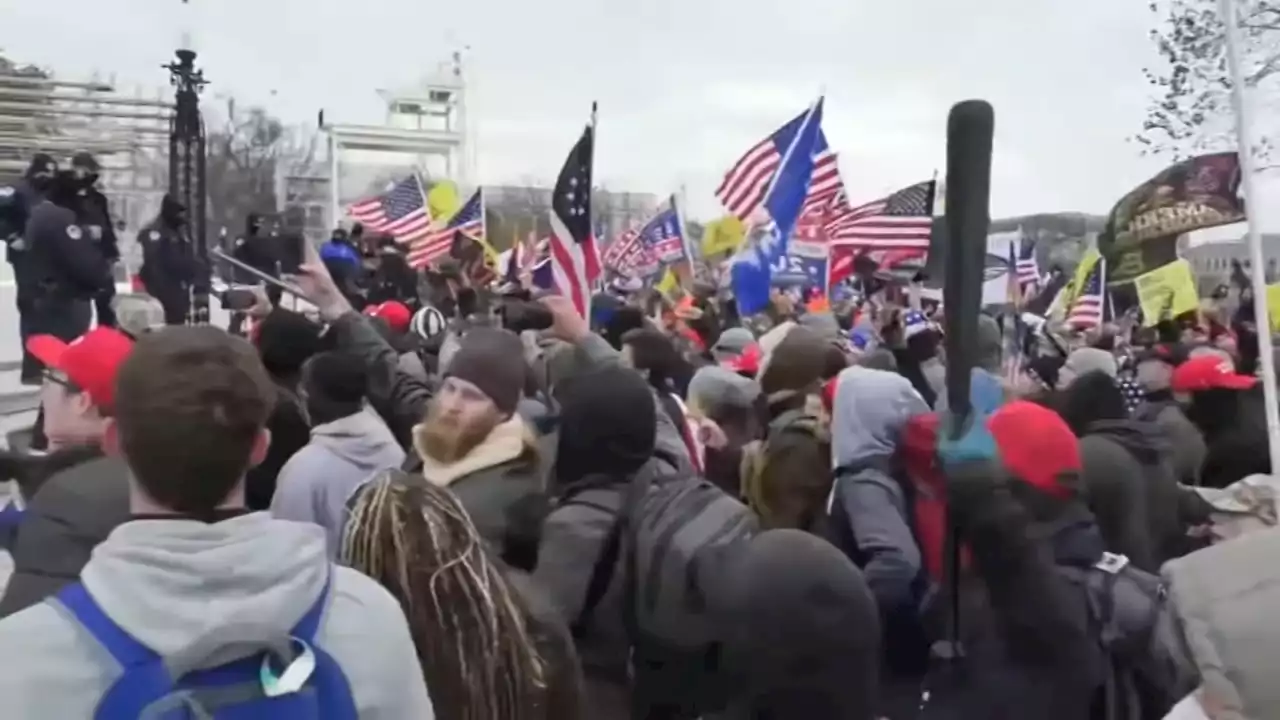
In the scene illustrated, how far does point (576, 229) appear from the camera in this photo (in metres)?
7.79

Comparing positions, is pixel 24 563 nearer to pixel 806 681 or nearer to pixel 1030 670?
pixel 806 681

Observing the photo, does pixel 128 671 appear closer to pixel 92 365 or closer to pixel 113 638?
pixel 113 638

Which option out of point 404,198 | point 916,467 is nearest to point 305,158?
point 404,198

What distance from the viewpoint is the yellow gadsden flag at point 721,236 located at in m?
21.0

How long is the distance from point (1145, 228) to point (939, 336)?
1823 millimetres

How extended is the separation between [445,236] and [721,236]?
4668mm

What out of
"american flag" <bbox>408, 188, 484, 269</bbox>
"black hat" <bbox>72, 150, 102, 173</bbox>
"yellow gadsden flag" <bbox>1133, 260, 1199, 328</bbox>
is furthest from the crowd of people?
"american flag" <bbox>408, 188, 484, 269</bbox>

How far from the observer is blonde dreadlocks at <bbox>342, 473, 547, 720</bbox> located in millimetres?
2643

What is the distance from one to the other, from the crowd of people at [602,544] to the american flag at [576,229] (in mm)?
896

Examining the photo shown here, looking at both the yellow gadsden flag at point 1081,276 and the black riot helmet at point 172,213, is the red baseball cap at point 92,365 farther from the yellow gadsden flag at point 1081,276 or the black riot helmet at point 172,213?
the yellow gadsden flag at point 1081,276

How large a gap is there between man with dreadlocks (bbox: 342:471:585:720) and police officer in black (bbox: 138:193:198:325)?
917cm

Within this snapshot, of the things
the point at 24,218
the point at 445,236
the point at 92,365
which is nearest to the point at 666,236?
the point at 445,236

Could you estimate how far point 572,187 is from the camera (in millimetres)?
8242

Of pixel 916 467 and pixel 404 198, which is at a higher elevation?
pixel 404 198
